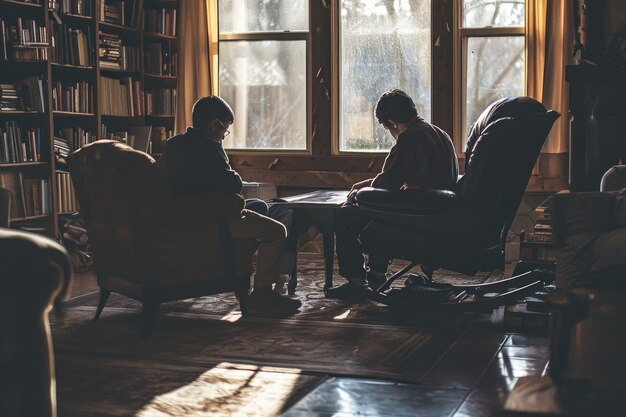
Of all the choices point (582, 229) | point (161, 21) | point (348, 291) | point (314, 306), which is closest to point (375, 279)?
point (348, 291)

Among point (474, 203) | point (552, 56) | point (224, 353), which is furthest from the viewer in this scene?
point (552, 56)

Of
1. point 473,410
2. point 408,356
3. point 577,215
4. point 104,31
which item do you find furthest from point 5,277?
point 104,31

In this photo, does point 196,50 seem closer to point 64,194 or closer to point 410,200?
point 64,194

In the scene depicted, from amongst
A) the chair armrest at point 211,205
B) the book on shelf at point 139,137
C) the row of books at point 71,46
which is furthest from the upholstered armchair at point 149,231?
the book on shelf at point 139,137

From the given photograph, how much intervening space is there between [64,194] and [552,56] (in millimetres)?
3791

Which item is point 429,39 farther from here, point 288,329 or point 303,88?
point 288,329

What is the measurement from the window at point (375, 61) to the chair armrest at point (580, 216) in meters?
3.40

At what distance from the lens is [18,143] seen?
624cm

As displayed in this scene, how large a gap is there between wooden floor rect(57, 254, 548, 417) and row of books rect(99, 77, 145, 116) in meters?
3.35

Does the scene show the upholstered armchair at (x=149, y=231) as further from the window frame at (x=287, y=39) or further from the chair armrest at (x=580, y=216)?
the window frame at (x=287, y=39)

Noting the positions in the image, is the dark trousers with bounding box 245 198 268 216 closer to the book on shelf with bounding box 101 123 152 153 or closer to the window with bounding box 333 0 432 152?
the book on shelf with bounding box 101 123 152 153

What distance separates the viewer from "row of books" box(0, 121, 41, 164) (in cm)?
616

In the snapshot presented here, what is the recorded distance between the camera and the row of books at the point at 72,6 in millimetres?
6469

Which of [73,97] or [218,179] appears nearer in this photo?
[218,179]
